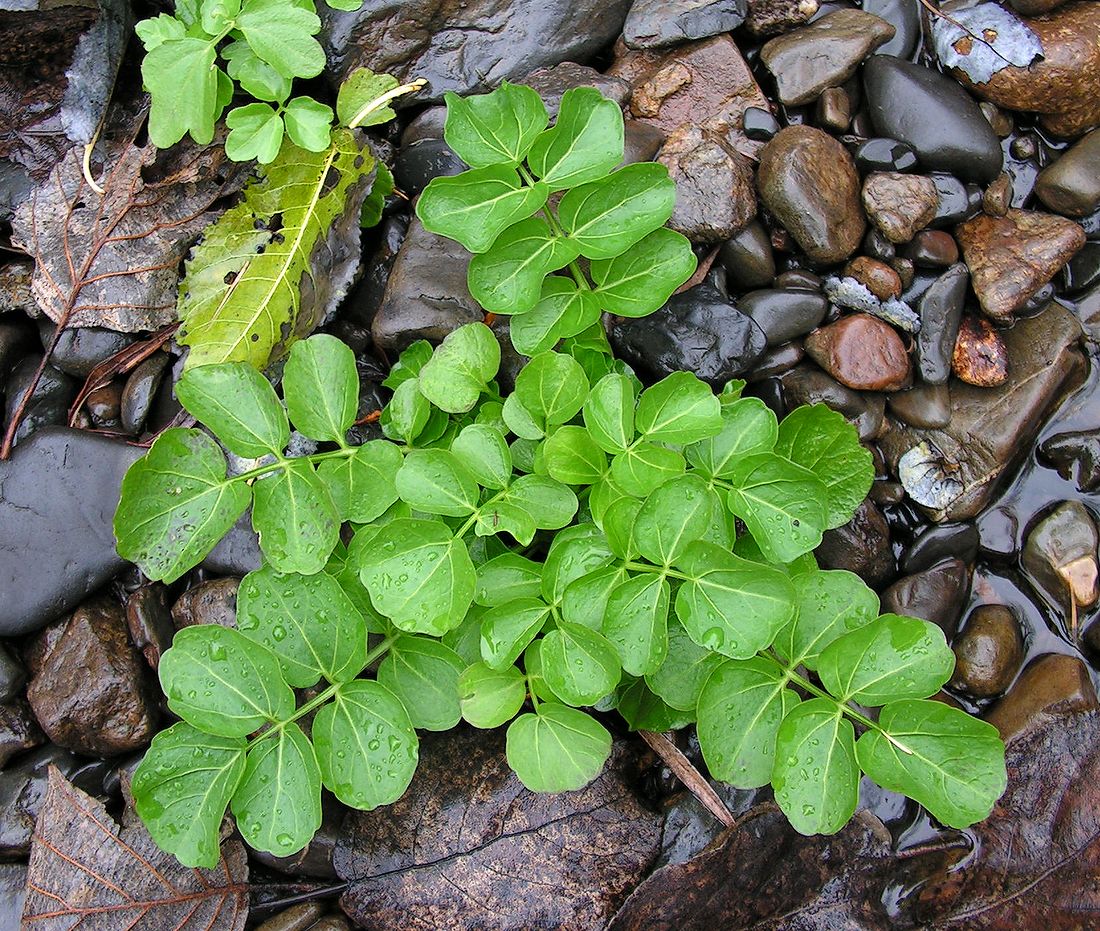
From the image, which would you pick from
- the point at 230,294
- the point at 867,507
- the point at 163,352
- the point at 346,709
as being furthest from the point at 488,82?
the point at 346,709

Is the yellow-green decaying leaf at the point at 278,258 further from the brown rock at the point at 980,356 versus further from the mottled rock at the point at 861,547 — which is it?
the brown rock at the point at 980,356

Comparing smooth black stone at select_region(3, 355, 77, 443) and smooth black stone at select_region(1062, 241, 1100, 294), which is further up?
smooth black stone at select_region(3, 355, 77, 443)

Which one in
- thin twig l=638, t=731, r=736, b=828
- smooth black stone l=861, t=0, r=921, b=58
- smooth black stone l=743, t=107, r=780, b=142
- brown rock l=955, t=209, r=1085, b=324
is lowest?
thin twig l=638, t=731, r=736, b=828

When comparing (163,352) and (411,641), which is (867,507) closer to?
(411,641)

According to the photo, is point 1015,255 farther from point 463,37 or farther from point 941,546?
point 463,37

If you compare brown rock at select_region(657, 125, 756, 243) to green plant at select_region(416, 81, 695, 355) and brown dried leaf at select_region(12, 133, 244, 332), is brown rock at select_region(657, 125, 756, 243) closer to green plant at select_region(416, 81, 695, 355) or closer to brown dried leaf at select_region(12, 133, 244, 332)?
green plant at select_region(416, 81, 695, 355)

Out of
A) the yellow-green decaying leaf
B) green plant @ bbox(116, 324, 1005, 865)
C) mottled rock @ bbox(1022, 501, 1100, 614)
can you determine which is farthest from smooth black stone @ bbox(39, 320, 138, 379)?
mottled rock @ bbox(1022, 501, 1100, 614)
